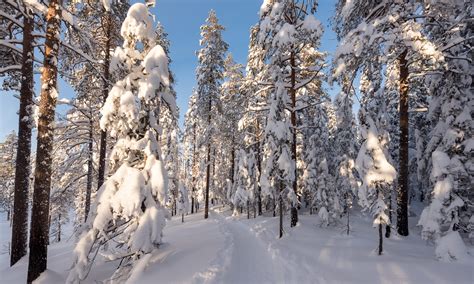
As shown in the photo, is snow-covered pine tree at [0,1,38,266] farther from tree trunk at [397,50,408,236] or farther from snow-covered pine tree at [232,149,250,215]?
snow-covered pine tree at [232,149,250,215]

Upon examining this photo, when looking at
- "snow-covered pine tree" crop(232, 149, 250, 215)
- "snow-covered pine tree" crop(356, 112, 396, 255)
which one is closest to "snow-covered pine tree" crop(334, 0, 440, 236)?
"snow-covered pine tree" crop(356, 112, 396, 255)

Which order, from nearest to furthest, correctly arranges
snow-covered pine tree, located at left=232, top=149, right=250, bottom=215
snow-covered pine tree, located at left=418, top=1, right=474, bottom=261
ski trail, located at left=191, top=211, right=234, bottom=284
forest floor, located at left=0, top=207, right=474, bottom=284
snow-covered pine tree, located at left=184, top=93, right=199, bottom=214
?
ski trail, located at left=191, top=211, right=234, bottom=284
forest floor, located at left=0, top=207, right=474, bottom=284
snow-covered pine tree, located at left=418, top=1, right=474, bottom=261
snow-covered pine tree, located at left=232, top=149, right=250, bottom=215
snow-covered pine tree, located at left=184, top=93, right=199, bottom=214

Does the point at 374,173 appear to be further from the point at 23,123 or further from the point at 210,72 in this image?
the point at 210,72

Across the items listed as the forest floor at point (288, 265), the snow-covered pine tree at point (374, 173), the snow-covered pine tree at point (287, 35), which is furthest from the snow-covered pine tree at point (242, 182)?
the snow-covered pine tree at point (374, 173)

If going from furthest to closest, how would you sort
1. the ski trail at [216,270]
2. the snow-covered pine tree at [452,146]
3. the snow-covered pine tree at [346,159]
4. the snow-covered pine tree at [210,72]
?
the snow-covered pine tree at [210,72] < the snow-covered pine tree at [346,159] < the snow-covered pine tree at [452,146] < the ski trail at [216,270]

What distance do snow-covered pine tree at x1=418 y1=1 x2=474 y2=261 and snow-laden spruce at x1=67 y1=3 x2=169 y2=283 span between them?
9.08 meters

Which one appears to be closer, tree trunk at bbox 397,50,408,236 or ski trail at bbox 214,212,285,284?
ski trail at bbox 214,212,285,284

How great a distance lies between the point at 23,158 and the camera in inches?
430

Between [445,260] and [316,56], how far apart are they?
15566 millimetres

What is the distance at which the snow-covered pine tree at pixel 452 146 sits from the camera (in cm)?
1064

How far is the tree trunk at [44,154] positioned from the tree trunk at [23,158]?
256cm

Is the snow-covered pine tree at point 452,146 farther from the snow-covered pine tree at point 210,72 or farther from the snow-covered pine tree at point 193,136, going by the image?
the snow-covered pine tree at point 193,136

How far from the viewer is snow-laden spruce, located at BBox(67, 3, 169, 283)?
8.24 metres

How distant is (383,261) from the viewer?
1046cm
